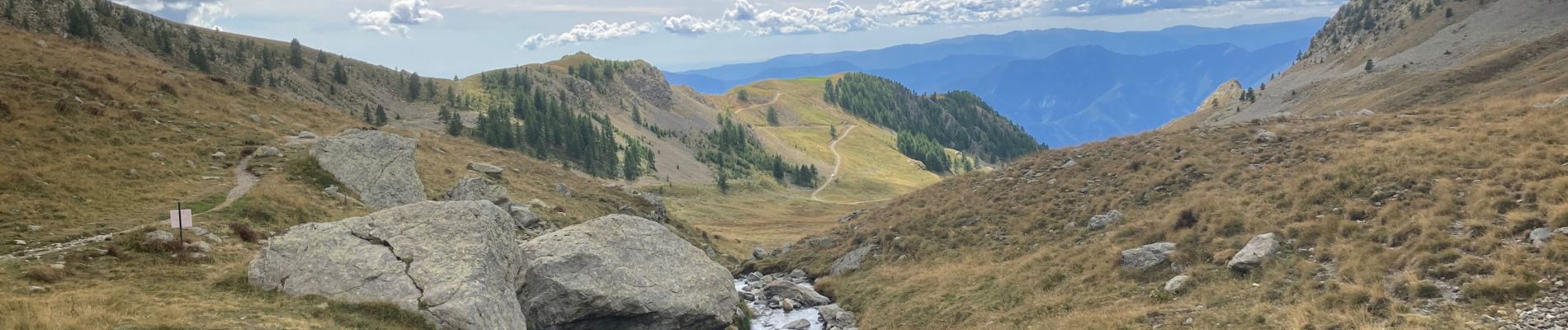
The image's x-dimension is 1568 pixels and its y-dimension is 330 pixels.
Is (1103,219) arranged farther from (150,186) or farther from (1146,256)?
(150,186)

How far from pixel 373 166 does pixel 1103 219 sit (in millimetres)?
33478

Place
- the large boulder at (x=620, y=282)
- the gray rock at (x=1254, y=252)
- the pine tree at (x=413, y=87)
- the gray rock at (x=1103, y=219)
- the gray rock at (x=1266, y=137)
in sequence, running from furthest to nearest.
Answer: the pine tree at (x=413, y=87), the gray rock at (x=1266, y=137), the gray rock at (x=1103, y=219), the large boulder at (x=620, y=282), the gray rock at (x=1254, y=252)

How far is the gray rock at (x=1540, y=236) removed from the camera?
17.3 m

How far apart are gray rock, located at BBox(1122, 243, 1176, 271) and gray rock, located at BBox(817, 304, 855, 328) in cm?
1064

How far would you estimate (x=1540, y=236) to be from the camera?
57.8ft

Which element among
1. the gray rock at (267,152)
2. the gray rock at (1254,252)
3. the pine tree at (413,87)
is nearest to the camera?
the gray rock at (1254,252)

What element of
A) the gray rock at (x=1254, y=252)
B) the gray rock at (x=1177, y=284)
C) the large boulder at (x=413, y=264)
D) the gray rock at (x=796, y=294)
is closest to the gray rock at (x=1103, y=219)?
the gray rock at (x=1254, y=252)

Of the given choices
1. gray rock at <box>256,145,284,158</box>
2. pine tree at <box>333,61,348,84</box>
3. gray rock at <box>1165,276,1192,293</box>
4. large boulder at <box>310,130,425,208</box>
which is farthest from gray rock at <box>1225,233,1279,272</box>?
pine tree at <box>333,61,348,84</box>

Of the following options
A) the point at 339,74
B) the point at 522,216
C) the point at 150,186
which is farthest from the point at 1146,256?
the point at 339,74

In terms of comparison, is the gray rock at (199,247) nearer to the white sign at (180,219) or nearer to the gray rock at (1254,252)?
the white sign at (180,219)

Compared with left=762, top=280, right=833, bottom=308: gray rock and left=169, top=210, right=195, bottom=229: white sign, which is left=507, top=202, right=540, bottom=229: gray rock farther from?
left=169, top=210, right=195, bottom=229: white sign

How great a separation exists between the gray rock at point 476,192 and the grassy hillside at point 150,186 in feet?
5.17

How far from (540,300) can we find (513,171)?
33.4 metres

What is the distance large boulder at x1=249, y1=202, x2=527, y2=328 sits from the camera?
1778 centimetres
